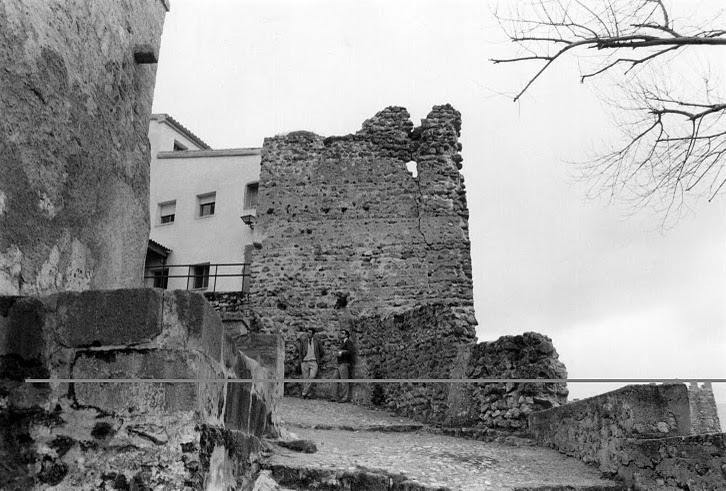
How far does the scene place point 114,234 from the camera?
386 cm

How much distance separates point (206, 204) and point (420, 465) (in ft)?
60.4

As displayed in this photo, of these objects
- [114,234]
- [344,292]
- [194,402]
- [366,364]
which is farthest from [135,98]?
[344,292]

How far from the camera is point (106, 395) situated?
2.62 meters

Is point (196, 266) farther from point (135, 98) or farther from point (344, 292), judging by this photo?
point (135, 98)

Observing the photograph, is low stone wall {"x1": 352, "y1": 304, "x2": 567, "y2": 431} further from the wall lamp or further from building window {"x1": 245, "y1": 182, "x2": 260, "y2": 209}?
building window {"x1": 245, "y1": 182, "x2": 260, "y2": 209}

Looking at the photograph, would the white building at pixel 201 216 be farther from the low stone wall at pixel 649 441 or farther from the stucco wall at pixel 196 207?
the low stone wall at pixel 649 441

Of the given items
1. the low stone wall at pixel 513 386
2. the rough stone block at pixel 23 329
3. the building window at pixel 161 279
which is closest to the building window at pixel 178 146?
the building window at pixel 161 279

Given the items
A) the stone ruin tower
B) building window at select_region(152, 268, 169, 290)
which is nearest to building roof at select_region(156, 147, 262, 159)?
building window at select_region(152, 268, 169, 290)

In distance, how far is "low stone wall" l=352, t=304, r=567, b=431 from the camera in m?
7.84

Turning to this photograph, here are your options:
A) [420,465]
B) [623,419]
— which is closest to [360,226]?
[420,465]

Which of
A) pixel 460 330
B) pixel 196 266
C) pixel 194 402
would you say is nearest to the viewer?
pixel 194 402

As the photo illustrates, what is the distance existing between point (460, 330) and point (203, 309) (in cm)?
835

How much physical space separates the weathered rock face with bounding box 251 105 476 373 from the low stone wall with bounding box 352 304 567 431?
60.9 inches

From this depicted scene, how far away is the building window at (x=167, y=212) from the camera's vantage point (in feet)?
75.0
